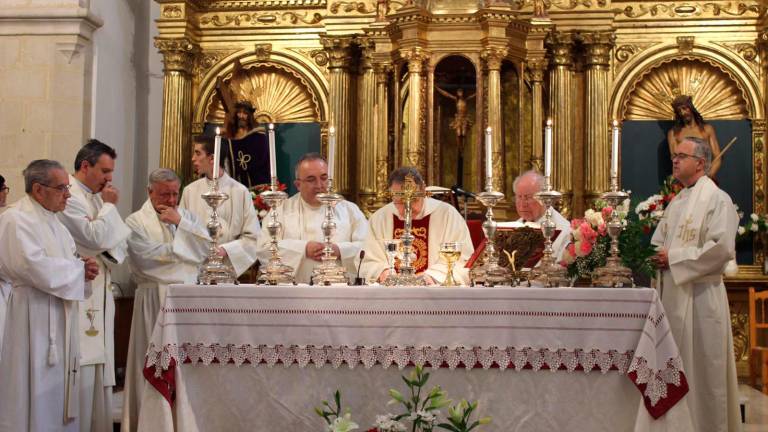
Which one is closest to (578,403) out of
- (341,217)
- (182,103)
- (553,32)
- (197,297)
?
(197,297)

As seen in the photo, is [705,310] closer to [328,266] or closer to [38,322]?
[328,266]

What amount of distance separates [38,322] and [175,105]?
17.2ft

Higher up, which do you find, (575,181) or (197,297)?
(575,181)

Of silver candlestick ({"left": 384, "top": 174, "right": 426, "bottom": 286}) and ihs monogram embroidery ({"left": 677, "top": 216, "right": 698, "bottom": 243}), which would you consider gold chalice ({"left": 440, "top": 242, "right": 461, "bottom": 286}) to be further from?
ihs monogram embroidery ({"left": 677, "top": 216, "right": 698, "bottom": 243})

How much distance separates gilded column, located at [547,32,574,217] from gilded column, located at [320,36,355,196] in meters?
2.07

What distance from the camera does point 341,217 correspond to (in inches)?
266

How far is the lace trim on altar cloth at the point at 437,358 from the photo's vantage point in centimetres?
465

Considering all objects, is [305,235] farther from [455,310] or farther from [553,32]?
[553,32]

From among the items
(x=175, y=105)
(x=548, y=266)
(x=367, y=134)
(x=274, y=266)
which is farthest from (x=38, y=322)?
(x=175, y=105)

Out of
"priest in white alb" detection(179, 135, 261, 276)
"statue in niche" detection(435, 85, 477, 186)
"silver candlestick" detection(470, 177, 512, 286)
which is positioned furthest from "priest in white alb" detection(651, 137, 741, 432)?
"statue in niche" detection(435, 85, 477, 186)

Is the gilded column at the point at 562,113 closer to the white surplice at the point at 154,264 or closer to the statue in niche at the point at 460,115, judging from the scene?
the statue in niche at the point at 460,115

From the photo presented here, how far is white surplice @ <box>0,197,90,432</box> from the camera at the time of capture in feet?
17.9

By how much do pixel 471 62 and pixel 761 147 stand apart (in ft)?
10.1

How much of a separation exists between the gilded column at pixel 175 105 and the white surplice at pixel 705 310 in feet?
19.6
